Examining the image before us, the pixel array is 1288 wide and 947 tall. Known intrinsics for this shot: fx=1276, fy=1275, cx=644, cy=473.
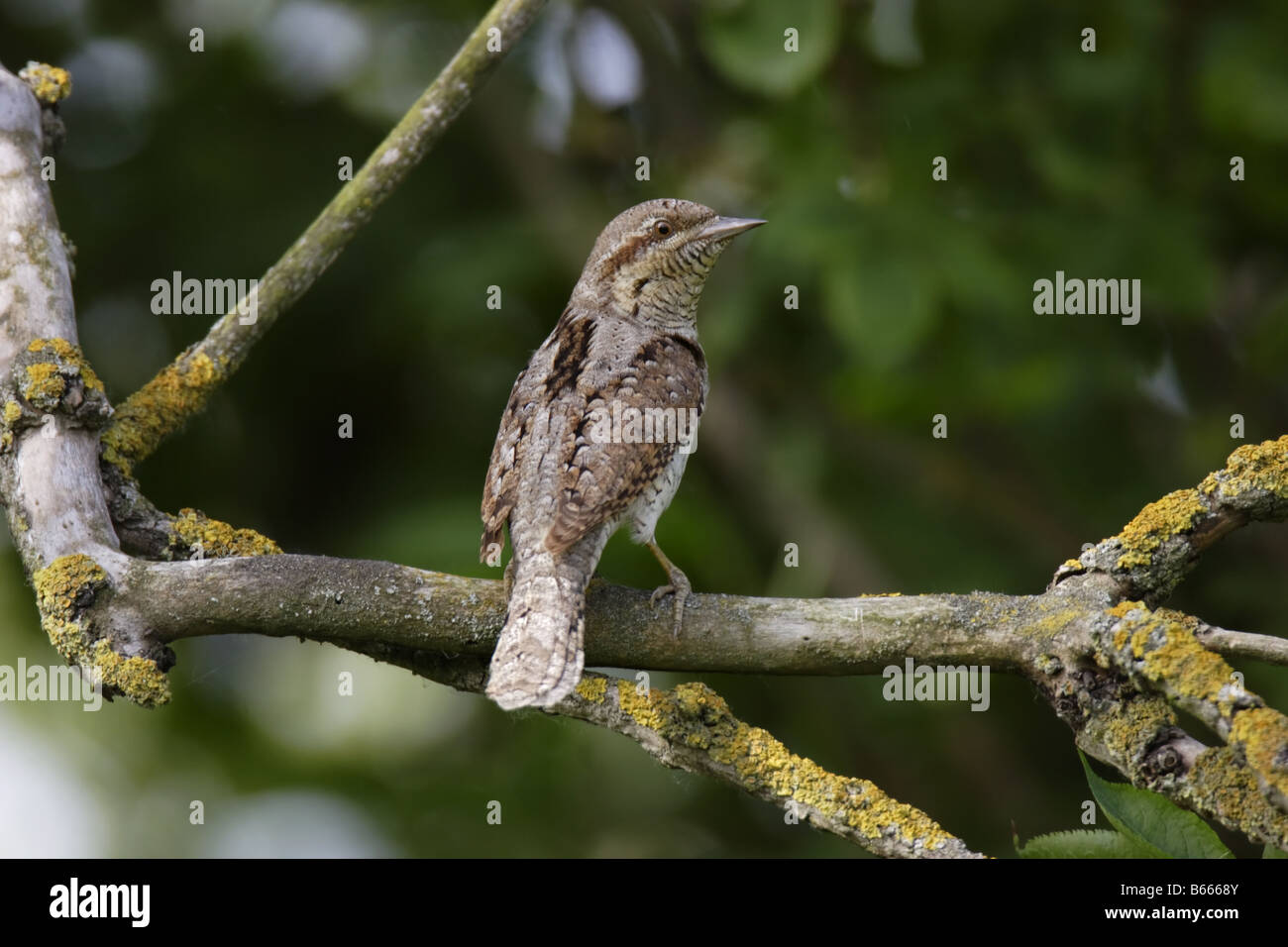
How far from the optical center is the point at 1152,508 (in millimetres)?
3156

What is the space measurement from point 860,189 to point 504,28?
207cm

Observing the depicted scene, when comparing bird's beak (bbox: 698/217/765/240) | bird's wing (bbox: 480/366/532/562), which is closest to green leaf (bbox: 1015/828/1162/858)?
bird's wing (bbox: 480/366/532/562)

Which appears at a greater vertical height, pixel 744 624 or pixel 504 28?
pixel 504 28

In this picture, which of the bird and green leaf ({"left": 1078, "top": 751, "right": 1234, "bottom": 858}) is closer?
green leaf ({"left": 1078, "top": 751, "right": 1234, "bottom": 858})

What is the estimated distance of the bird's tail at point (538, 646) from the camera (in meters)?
3.03

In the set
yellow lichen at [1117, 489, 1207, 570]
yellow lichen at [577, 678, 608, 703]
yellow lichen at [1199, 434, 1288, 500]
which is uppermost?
yellow lichen at [1199, 434, 1288, 500]

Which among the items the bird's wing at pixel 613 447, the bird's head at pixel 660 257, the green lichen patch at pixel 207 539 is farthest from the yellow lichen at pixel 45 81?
the bird's head at pixel 660 257

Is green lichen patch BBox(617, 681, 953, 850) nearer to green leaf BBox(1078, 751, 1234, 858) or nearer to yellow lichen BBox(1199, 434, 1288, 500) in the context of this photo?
green leaf BBox(1078, 751, 1234, 858)

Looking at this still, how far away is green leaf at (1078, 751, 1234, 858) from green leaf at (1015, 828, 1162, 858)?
0.03 meters

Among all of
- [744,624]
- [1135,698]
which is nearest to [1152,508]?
[1135,698]

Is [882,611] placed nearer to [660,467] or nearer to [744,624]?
[744,624]

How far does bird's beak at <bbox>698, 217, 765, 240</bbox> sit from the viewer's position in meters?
4.82

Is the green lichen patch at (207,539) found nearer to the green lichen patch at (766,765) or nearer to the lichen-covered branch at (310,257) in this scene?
the lichen-covered branch at (310,257)

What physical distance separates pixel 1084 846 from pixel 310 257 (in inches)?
102
